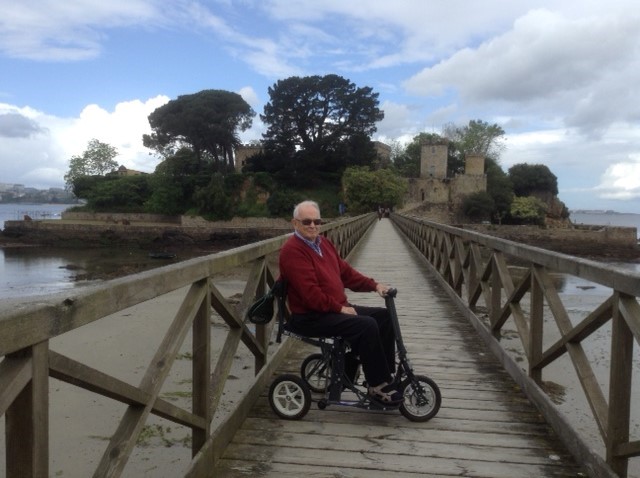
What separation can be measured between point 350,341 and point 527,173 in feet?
245

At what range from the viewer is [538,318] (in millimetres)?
3730

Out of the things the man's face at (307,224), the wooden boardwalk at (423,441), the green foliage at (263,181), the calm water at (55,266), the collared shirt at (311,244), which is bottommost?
the calm water at (55,266)

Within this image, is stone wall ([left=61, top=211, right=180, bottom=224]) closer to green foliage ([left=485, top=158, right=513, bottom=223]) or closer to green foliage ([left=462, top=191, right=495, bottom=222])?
green foliage ([left=462, top=191, right=495, bottom=222])

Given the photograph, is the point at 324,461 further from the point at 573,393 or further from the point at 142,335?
the point at 142,335

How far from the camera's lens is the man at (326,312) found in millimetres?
3348

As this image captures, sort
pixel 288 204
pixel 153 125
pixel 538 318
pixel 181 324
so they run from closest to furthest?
pixel 181 324
pixel 538 318
pixel 288 204
pixel 153 125

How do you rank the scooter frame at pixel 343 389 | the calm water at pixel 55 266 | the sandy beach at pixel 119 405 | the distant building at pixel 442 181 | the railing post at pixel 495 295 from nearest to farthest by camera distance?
the scooter frame at pixel 343 389 < the railing post at pixel 495 295 < the sandy beach at pixel 119 405 < the calm water at pixel 55 266 < the distant building at pixel 442 181

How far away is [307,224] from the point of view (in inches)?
138

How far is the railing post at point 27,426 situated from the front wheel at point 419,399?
236 cm

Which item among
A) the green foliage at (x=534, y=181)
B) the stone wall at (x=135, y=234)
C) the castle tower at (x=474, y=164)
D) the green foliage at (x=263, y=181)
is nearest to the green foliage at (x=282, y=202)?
the stone wall at (x=135, y=234)

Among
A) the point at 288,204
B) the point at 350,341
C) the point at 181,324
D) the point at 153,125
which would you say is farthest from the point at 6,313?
the point at 153,125

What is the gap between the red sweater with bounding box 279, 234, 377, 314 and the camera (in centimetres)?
335

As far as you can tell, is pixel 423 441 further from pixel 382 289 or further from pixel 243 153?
pixel 243 153

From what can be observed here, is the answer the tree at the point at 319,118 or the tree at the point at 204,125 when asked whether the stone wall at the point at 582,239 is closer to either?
the tree at the point at 319,118
